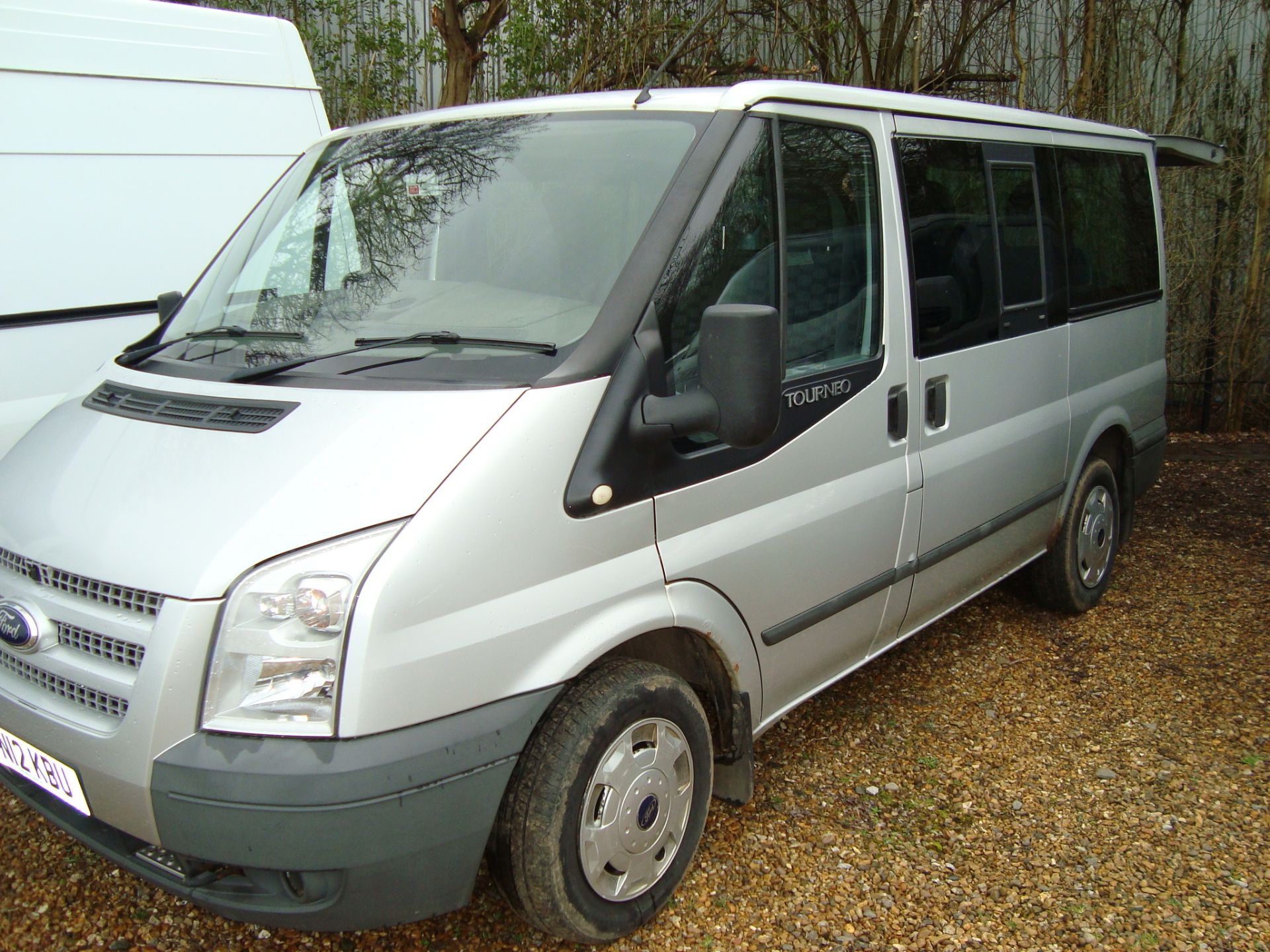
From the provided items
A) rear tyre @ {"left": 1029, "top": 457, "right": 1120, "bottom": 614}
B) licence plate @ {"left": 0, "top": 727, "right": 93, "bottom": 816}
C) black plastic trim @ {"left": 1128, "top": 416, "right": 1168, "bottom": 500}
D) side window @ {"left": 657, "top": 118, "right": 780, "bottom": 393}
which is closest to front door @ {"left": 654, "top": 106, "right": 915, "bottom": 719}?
side window @ {"left": 657, "top": 118, "right": 780, "bottom": 393}

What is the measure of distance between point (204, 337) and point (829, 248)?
5.96 feet

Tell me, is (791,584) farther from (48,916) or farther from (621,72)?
(621,72)

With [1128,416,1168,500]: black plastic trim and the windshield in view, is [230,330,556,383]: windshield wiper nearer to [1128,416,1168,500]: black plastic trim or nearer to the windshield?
the windshield

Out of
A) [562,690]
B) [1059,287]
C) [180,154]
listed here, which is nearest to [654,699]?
[562,690]

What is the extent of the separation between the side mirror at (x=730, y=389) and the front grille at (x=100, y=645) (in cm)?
116

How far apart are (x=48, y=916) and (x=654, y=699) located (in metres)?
1.71

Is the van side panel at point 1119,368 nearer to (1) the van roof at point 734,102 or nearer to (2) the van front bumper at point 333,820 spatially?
(1) the van roof at point 734,102

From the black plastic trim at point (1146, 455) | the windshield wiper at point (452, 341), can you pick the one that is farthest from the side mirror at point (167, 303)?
the black plastic trim at point (1146, 455)

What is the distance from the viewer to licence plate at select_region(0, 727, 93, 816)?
7.77ft

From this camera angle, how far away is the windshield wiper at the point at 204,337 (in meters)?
3.00

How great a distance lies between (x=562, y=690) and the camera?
8.08 feet

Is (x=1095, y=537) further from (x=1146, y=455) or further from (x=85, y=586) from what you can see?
(x=85, y=586)

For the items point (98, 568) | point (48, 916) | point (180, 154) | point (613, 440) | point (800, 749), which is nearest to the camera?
point (98, 568)

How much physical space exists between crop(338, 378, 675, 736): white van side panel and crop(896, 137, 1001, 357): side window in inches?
57.0
